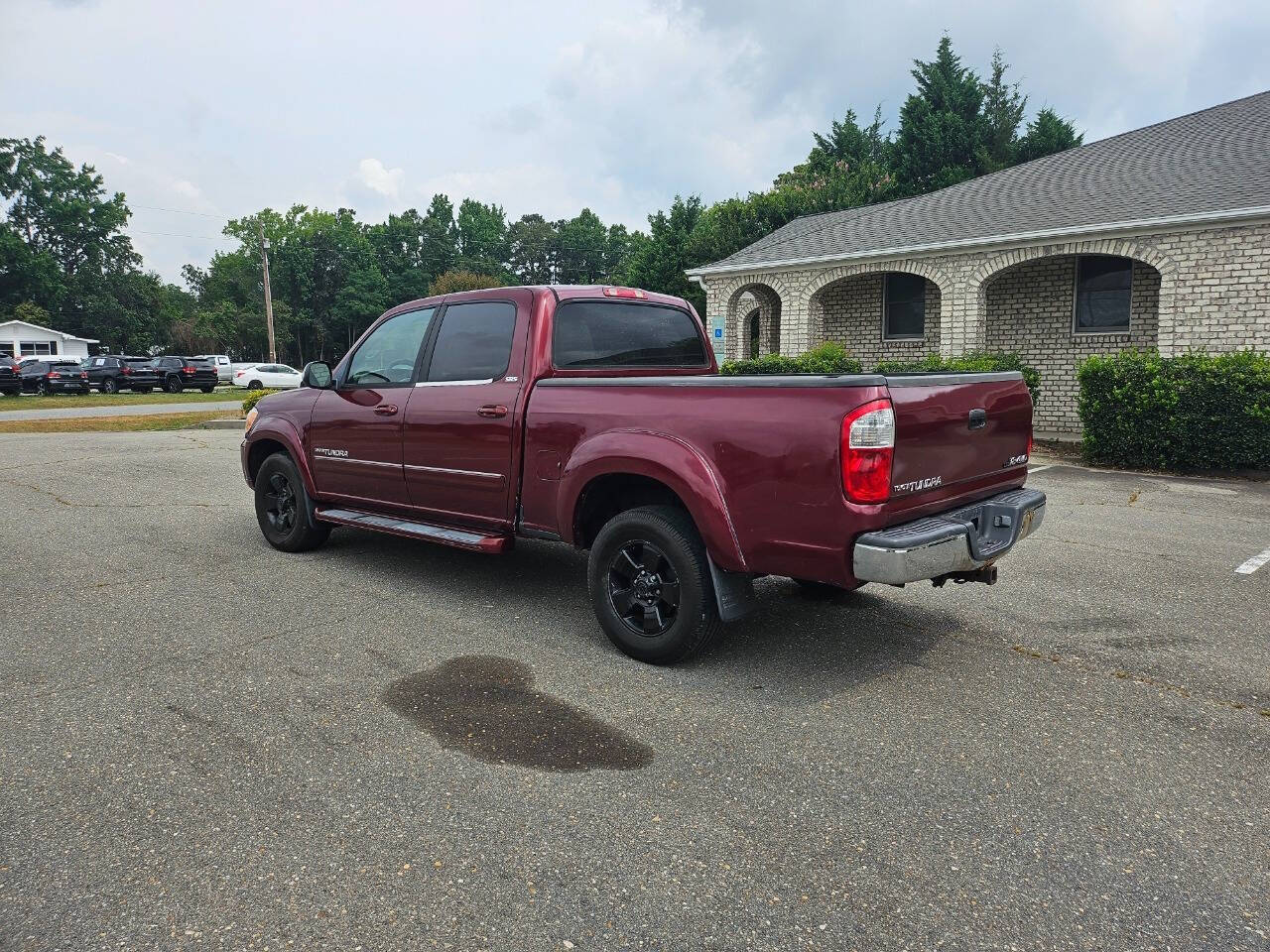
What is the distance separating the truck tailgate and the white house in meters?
65.6

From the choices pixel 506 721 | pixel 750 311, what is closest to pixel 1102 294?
pixel 750 311

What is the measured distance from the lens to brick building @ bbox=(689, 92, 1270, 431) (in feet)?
45.1

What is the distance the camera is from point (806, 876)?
8.42ft

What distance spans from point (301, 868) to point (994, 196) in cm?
2008

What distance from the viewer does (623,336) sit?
17.7 feet

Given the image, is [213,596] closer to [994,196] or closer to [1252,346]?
[1252,346]

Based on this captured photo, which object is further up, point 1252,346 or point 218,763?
point 1252,346

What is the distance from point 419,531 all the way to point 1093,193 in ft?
52.2

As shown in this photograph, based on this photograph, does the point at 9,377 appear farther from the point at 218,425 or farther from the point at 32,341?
the point at 32,341

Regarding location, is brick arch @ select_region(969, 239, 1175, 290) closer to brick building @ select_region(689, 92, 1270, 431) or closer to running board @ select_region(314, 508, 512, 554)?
brick building @ select_region(689, 92, 1270, 431)

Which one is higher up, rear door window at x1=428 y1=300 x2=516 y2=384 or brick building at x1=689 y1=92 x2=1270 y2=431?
brick building at x1=689 y1=92 x2=1270 y2=431

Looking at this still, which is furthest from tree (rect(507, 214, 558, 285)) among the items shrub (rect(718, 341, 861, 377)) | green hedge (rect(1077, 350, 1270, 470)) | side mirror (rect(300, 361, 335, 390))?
side mirror (rect(300, 361, 335, 390))

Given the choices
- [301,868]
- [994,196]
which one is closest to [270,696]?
[301,868]

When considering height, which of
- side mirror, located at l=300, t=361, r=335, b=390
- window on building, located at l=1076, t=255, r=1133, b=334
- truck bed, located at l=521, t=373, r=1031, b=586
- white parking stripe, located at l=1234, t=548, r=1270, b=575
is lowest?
white parking stripe, located at l=1234, t=548, r=1270, b=575
